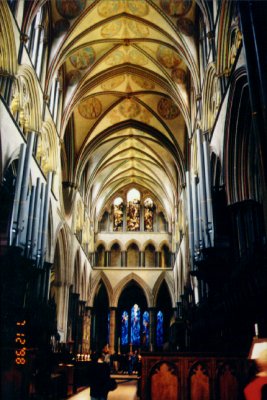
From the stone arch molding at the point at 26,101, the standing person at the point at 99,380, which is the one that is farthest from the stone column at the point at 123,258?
the standing person at the point at 99,380

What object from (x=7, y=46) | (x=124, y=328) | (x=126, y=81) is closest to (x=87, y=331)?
(x=124, y=328)

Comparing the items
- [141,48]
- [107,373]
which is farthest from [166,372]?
[141,48]

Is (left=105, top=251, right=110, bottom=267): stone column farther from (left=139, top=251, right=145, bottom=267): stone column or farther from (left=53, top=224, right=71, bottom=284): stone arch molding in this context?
(left=53, top=224, right=71, bottom=284): stone arch molding

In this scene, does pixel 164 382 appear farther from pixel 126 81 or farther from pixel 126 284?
pixel 126 284

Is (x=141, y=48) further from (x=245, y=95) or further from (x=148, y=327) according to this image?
(x=148, y=327)

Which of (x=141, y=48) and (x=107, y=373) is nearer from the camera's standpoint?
(x=107, y=373)

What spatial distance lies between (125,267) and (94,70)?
1418 centimetres

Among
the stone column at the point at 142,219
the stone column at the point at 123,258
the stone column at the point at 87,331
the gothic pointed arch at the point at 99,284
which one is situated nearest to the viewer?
the stone column at the point at 87,331

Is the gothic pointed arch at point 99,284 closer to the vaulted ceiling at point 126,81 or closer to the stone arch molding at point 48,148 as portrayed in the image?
the vaulted ceiling at point 126,81

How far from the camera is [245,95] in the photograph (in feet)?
30.4

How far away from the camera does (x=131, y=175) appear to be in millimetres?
28500

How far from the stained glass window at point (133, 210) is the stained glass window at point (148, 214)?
58cm

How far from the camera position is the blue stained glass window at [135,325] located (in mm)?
27391

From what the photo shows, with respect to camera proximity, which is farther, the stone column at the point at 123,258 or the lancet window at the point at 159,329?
the stone column at the point at 123,258
